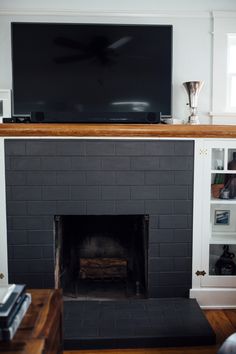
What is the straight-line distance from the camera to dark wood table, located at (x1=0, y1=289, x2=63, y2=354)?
46.1 inches

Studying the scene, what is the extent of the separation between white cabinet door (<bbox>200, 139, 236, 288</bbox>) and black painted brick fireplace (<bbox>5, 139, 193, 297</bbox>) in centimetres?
12

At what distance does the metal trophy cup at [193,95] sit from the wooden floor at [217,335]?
4.42 ft

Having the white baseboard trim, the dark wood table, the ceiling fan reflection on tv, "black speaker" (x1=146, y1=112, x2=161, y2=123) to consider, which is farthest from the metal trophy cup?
the dark wood table

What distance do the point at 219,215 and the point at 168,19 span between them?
1.54 meters

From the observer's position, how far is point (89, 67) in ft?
9.00

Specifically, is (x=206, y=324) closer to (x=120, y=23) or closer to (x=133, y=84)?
(x=133, y=84)

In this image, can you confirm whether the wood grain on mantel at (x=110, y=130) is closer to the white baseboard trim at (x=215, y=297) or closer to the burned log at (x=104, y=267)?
the burned log at (x=104, y=267)

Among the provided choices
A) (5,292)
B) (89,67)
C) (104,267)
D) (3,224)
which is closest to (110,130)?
(89,67)

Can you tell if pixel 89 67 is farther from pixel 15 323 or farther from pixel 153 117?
Result: pixel 15 323

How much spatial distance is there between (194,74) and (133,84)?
515 millimetres

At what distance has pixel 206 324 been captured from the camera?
2221 millimetres

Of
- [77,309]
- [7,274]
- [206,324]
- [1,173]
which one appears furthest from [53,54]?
[206,324]

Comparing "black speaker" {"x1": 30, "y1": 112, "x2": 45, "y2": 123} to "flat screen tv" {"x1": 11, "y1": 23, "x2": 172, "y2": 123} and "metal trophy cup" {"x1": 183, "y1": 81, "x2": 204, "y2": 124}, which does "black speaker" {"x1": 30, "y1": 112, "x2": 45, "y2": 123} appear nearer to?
"flat screen tv" {"x1": 11, "y1": 23, "x2": 172, "y2": 123}

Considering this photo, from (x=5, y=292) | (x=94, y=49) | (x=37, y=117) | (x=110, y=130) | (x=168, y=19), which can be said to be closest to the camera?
(x=5, y=292)
